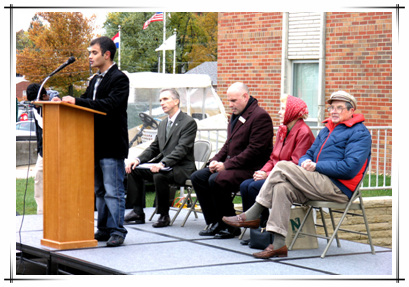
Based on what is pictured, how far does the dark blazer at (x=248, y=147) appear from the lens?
7.23m

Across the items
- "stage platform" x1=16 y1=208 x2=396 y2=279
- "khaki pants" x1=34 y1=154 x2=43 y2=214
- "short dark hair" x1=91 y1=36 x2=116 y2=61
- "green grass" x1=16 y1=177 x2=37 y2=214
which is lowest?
"green grass" x1=16 y1=177 x2=37 y2=214

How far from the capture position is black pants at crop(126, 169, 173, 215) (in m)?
8.05

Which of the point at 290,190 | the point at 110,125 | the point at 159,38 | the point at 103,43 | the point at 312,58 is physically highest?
the point at 159,38

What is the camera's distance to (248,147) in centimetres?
727

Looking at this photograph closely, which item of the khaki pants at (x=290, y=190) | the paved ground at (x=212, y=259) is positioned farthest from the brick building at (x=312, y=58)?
the khaki pants at (x=290, y=190)

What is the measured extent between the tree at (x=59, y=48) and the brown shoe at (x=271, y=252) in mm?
35498

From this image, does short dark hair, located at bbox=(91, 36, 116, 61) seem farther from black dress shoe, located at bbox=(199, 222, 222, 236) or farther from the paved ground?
black dress shoe, located at bbox=(199, 222, 222, 236)

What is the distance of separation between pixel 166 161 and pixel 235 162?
3.42 feet

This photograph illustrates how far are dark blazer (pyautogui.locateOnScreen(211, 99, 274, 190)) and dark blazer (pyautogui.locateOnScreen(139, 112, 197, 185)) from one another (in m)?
0.79

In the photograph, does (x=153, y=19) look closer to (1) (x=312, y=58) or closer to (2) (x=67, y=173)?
(1) (x=312, y=58)

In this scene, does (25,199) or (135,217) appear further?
(25,199)

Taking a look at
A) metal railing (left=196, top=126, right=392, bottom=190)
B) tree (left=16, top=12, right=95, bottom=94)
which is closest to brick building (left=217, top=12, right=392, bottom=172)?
metal railing (left=196, top=126, right=392, bottom=190)

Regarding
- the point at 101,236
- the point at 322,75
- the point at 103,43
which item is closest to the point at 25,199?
the point at 322,75
